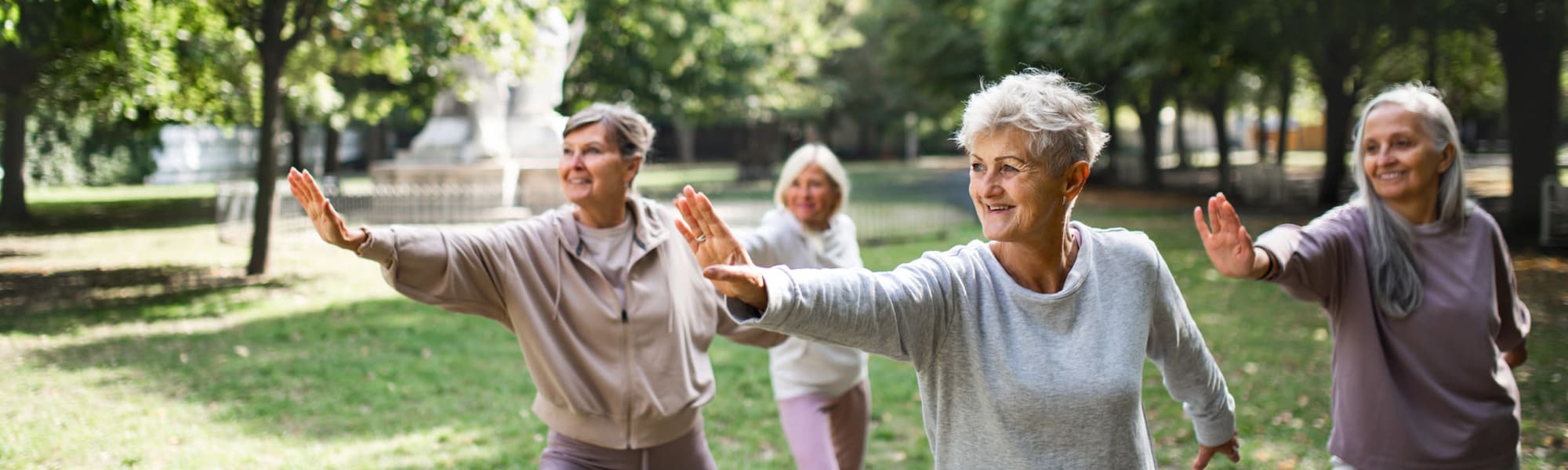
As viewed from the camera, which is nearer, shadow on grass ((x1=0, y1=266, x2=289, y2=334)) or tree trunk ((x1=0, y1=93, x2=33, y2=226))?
shadow on grass ((x1=0, y1=266, x2=289, y2=334))

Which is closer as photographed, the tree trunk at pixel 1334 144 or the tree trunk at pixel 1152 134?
the tree trunk at pixel 1334 144

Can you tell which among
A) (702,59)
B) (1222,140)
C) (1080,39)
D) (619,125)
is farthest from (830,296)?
(1222,140)

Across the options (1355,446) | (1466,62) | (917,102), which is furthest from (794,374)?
(917,102)

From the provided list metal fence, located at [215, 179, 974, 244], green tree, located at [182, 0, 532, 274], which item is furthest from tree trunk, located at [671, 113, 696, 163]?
green tree, located at [182, 0, 532, 274]

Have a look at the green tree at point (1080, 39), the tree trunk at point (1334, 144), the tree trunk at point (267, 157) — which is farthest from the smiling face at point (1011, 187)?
the tree trunk at point (1334, 144)

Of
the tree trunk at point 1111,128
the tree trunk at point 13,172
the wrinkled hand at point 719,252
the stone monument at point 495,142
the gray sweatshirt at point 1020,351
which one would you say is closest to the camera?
the wrinkled hand at point 719,252

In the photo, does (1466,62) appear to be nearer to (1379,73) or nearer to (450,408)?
(1379,73)

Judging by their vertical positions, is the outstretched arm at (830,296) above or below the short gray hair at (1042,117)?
below

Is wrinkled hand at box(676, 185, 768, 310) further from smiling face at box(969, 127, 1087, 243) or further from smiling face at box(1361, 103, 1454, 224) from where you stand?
smiling face at box(1361, 103, 1454, 224)

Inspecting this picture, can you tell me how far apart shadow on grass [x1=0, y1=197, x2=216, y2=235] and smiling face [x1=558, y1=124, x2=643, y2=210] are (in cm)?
1985

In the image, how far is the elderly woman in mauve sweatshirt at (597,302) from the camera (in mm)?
3676

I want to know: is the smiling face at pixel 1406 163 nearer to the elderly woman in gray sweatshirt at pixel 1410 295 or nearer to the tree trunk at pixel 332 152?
the elderly woman in gray sweatshirt at pixel 1410 295

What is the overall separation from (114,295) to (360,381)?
5679mm

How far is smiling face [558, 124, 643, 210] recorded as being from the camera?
3.93 m
